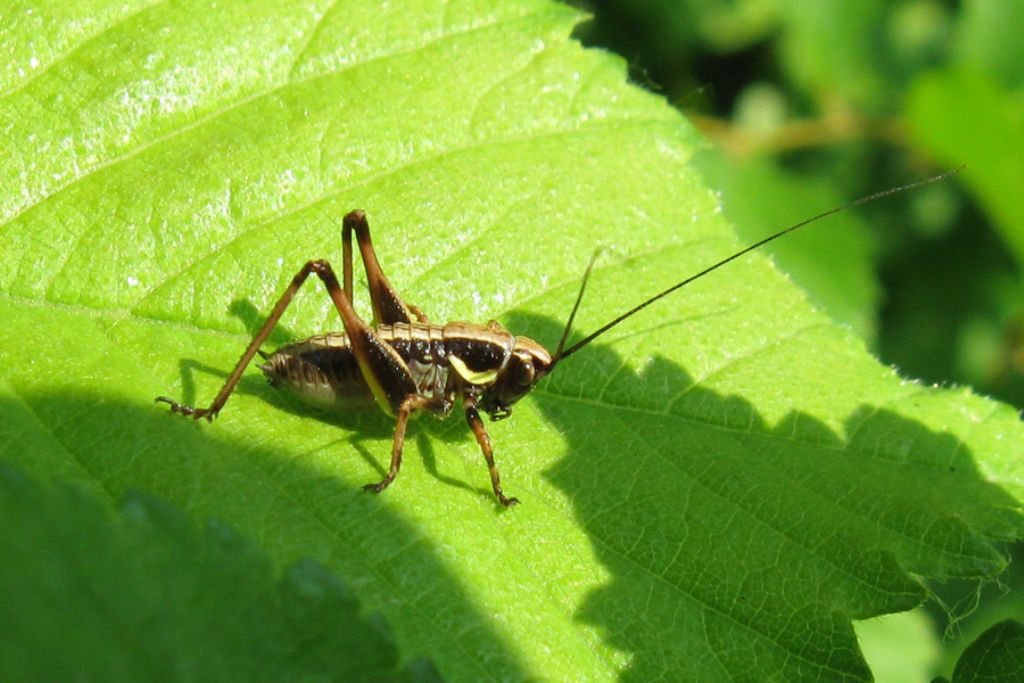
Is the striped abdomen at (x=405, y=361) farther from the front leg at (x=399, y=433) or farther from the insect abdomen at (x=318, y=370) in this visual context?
the front leg at (x=399, y=433)

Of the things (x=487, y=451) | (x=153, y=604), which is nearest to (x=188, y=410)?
(x=487, y=451)

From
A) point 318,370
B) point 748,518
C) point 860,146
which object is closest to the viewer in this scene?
point 748,518

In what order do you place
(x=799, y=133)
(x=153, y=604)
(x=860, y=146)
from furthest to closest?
(x=860, y=146) < (x=799, y=133) < (x=153, y=604)

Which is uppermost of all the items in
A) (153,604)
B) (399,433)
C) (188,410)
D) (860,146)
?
(153,604)

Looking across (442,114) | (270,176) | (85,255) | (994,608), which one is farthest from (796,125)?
(85,255)

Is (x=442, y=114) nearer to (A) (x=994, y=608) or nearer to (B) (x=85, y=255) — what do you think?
(B) (x=85, y=255)

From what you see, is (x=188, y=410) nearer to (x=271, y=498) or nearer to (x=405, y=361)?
(x=271, y=498)
